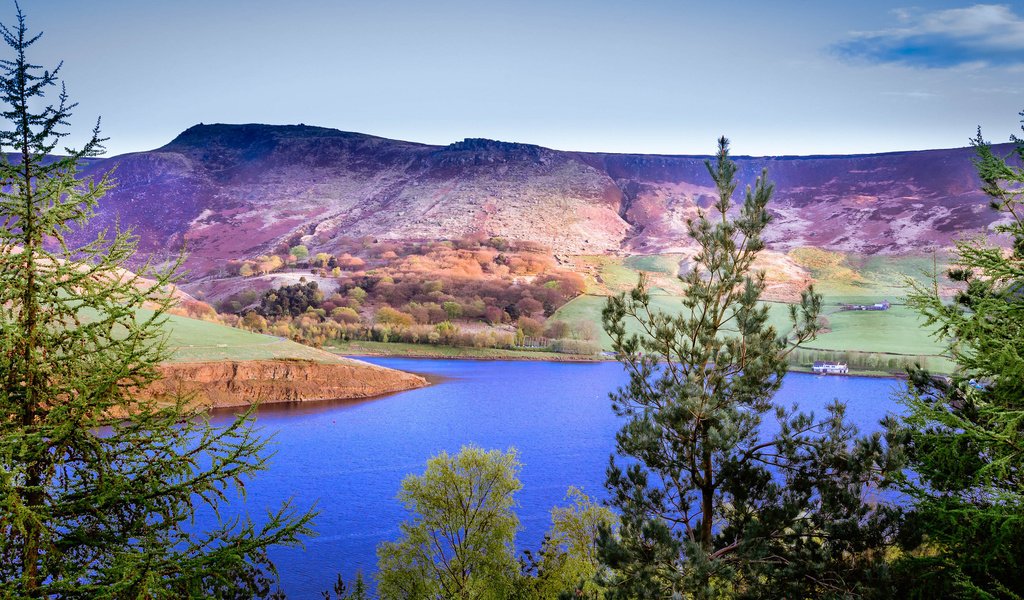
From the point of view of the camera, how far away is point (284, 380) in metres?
53.1

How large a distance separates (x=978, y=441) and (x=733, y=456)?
8.12ft

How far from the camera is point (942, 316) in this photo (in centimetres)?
746

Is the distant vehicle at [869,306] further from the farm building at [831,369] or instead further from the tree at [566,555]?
the tree at [566,555]

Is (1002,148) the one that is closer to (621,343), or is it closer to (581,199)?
(581,199)

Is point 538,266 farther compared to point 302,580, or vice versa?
point 538,266

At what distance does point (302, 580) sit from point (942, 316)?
16.8m

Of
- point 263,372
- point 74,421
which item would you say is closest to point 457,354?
point 263,372

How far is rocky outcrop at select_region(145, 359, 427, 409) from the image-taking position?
48.8m

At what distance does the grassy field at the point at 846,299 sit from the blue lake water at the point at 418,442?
17011mm

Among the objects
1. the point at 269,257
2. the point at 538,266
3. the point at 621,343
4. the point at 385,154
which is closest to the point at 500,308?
the point at 538,266

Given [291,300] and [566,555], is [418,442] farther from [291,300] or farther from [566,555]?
[291,300]

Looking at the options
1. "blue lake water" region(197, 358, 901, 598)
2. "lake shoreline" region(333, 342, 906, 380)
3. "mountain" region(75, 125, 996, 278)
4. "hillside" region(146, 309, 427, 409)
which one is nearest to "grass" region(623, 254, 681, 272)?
"mountain" region(75, 125, 996, 278)

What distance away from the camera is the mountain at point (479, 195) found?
126875mm

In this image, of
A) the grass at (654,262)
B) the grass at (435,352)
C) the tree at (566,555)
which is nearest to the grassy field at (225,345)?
the grass at (435,352)
